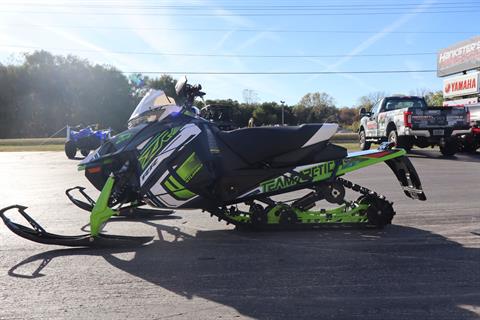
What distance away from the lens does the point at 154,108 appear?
16.0 feet

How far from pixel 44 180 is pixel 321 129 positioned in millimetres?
8482

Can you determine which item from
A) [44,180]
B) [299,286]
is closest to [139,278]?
[299,286]

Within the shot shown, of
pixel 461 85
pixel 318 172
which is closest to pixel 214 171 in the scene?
pixel 318 172

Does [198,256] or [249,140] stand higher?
[249,140]

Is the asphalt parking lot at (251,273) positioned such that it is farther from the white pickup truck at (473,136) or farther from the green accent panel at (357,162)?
the white pickup truck at (473,136)

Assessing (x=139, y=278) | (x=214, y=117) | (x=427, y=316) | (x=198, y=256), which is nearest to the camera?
(x=427, y=316)

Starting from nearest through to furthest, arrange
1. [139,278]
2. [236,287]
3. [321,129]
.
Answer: [236,287] < [139,278] < [321,129]

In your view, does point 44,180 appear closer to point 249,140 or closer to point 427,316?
point 249,140

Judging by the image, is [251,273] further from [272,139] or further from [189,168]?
[272,139]

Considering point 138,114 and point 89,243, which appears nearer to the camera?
point 89,243

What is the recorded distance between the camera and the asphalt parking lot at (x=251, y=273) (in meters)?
3.13

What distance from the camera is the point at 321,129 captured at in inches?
199

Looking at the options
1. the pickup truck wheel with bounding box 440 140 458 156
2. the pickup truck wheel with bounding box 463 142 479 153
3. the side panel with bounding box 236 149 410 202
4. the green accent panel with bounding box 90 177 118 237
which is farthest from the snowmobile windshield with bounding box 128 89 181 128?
the pickup truck wheel with bounding box 463 142 479 153

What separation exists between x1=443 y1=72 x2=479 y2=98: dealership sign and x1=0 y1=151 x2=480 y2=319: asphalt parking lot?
2149 cm
